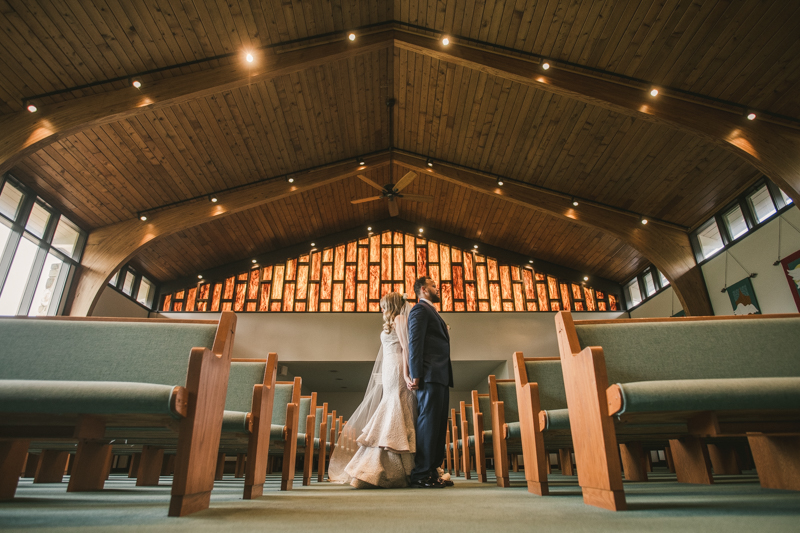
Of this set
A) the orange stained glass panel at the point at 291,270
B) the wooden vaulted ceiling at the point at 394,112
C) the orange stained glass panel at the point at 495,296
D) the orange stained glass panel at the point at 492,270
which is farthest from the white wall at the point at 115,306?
the orange stained glass panel at the point at 492,270

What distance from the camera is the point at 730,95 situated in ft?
19.1

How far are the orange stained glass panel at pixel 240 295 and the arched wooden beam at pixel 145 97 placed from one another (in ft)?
17.4

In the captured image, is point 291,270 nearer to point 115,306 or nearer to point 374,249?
point 374,249

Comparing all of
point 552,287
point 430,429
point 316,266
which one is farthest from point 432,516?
point 552,287

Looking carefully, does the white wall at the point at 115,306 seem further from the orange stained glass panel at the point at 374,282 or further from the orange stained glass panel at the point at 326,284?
the orange stained glass panel at the point at 374,282

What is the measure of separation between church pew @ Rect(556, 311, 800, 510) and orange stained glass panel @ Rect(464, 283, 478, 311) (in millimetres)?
8226

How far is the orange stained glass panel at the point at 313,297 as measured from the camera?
34.7ft

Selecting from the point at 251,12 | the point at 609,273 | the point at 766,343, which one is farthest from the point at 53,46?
the point at 609,273

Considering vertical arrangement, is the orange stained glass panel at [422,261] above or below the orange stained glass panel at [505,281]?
above

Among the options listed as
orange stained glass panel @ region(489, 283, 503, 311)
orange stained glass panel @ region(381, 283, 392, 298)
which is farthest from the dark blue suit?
orange stained glass panel @ region(489, 283, 503, 311)

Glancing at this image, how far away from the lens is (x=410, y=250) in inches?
448

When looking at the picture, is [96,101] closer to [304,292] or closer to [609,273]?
[304,292]

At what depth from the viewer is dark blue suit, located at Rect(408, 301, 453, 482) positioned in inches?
112

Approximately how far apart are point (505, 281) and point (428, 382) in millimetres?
8434
